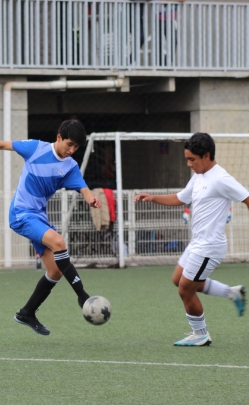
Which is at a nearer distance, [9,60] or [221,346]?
[221,346]

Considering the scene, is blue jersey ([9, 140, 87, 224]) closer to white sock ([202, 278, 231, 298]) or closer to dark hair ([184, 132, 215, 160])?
dark hair ([184, 132, 215, 160])

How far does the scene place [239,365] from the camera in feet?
20.1

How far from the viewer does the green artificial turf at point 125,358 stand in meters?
5.25

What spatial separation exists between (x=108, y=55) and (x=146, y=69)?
719 mm

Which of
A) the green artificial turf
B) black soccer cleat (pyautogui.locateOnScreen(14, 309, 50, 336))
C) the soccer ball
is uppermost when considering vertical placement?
the soccer ball

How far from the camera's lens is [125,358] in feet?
21.1

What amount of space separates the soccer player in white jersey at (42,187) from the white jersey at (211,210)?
81 cm

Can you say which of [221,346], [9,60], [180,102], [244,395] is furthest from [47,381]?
[180,102]

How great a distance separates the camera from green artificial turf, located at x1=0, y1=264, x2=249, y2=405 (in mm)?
5246

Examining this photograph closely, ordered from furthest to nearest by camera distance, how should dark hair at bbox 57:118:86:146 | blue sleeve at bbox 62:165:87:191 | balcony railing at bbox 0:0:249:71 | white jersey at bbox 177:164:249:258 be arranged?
balcony railing at bbox 0:0:249:71 < blue sleeve at bbox 62:165:87:191 < dark hair at bbox 57:118:86:146 < white jersey at bbox 177:164:249:258

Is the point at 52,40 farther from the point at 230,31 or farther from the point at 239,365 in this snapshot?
the point at 239,365

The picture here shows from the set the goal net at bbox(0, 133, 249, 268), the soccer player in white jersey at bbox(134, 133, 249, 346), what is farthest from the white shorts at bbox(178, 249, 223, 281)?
the goal net at bbox(0, 133, 249, 268)

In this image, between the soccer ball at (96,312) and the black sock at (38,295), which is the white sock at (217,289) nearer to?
the soccer ball at (96,312)

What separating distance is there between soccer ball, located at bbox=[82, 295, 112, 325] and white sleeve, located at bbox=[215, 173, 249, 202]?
1.21 m
